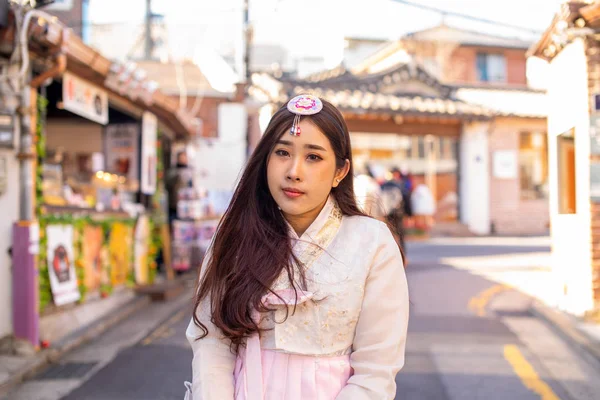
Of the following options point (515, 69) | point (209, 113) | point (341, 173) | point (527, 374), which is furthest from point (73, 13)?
point (515, 69)

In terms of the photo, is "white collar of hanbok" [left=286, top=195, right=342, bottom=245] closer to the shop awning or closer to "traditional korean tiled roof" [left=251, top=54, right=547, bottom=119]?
the shop awning

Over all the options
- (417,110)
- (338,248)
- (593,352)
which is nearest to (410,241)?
(417,110)

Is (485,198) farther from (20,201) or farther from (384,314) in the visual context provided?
(384,314)

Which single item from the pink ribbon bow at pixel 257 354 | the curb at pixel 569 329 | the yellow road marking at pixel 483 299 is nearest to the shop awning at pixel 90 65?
the pink ribbon bow at pixel 257 354

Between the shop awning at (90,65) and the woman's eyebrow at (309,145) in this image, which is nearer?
the woman's eyebrow at (309,145)

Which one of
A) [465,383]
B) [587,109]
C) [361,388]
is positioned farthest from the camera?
[587,109]

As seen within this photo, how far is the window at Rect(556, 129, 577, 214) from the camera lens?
8492 millimetres

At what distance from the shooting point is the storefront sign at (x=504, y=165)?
24.7 metres

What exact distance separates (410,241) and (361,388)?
18.9 metres

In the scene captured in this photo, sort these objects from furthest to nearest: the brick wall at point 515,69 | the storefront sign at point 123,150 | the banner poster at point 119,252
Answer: the brick wall at point 515,69, the storefront sign at point 123,150, the banner poster at point 119,252

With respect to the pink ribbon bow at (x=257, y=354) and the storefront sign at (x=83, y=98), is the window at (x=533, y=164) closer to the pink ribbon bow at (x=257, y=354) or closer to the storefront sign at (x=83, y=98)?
the storefront sign at (x=83, y=98)

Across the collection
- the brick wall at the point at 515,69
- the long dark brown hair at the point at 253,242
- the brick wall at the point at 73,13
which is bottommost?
the long dark brown hair at the point at 253,242

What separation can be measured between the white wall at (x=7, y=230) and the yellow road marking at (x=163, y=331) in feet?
4.71

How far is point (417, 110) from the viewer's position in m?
21.2
